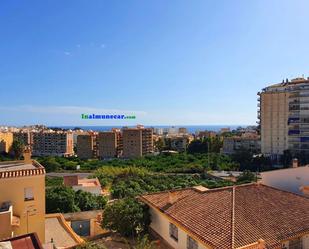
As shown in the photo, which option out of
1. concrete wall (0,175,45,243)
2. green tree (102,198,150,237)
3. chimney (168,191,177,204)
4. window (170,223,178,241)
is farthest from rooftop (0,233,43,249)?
chimney (168,191,177,204)

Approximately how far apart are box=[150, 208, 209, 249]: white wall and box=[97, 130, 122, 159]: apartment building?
87231 millimetres

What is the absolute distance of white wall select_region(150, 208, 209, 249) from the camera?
12.8m

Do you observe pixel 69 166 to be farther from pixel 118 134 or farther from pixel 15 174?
pixel 15 174

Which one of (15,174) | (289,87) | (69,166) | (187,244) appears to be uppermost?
(289,87)

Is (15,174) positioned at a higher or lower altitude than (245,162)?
higher

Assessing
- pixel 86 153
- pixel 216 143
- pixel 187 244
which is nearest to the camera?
pixel 187 244

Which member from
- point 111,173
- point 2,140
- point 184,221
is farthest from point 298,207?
point 2,140

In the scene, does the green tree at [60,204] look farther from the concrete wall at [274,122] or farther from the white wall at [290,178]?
the concrete wall at [274,122]

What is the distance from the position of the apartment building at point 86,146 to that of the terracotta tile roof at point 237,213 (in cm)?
8661

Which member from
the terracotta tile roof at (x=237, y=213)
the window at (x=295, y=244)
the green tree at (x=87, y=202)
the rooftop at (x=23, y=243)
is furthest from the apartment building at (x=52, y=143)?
the rooftop at (x=23, y=243)

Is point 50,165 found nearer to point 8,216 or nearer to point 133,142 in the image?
point 133,142

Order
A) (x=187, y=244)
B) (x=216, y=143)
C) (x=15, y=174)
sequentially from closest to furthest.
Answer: (x=187, y=244) < (x=15, y=174) < (x=216, y=143)

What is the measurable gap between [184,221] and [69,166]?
6456 cm

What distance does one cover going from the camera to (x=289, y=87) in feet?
237
